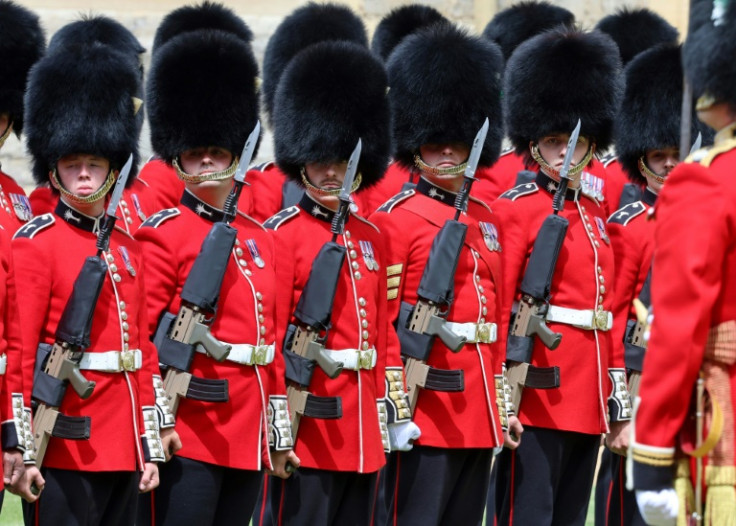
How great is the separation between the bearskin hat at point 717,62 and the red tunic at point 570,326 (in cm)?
213

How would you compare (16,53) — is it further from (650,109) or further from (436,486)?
(650,109)

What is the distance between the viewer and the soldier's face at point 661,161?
21.0 ft

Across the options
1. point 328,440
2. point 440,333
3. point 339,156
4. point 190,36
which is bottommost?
point 328,440

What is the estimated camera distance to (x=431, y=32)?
21.0 feet

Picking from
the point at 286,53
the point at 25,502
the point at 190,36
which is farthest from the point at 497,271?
the point at 286,53

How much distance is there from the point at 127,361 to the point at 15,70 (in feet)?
5.85

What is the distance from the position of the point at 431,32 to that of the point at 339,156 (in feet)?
3.40

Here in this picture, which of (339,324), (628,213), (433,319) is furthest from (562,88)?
(339,324)

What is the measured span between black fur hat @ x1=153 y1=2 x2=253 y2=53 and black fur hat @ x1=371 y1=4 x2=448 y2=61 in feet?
2.18

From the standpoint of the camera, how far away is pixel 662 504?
358cm

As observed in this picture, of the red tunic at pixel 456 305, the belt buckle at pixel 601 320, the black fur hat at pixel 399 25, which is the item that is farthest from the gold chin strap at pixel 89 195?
the black fur hat at pixel 399 25

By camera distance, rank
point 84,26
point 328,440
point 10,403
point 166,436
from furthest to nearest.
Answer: point 84,26 → point 328,440 → point 166,436 → point 10,403

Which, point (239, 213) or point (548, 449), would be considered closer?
point (239, 213)

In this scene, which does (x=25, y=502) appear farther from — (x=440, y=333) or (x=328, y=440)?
(x=440, y=333)
